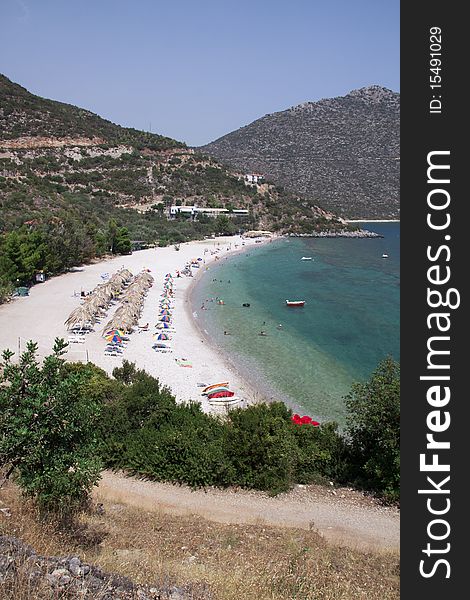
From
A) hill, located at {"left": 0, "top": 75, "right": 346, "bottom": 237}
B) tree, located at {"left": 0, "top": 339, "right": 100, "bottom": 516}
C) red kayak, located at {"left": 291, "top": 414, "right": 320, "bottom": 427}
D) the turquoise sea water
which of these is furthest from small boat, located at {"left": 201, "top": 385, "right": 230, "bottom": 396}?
hill, located at {"left": 0, "top": 75, "right": 346, "bottom": 237}

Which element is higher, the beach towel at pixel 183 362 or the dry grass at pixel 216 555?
the dry grass at pixel 216 555

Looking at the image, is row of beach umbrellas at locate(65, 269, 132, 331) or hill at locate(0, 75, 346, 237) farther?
hill at locate(0, 75, 346, 237)

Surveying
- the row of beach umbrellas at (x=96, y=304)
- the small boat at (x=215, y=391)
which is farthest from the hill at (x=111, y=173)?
the small boat at (x=215, y=391)

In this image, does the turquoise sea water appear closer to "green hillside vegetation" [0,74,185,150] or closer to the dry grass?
the dry grass

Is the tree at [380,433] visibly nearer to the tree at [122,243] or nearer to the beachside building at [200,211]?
the tree at [122,243]

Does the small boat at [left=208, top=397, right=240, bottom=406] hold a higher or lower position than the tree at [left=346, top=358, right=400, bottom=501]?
lower

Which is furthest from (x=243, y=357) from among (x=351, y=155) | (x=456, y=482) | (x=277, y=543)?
(x=351, y=155)

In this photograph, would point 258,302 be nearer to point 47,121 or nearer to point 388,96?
point 47,121

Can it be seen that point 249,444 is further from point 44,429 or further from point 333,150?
point 333,150
